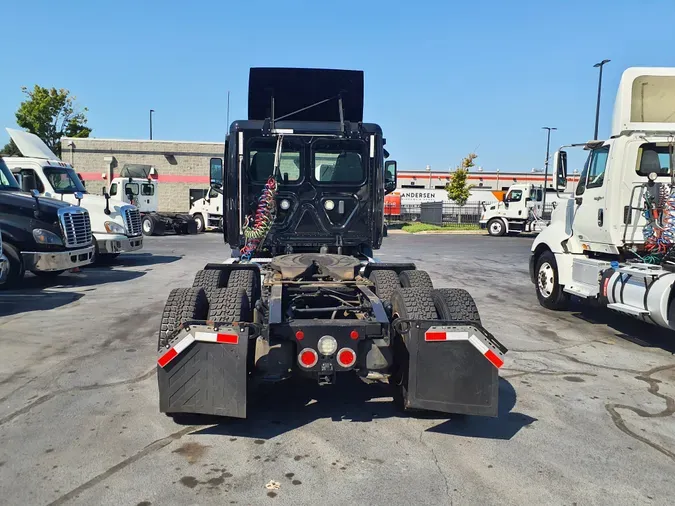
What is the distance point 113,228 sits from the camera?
47.9ft

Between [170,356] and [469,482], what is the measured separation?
2.15m

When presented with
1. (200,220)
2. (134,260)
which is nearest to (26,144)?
(134,260)

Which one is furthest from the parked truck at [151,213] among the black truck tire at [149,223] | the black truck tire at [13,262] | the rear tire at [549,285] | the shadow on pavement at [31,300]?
the rear tire at [549,285]

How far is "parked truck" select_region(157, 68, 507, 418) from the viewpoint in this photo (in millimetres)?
4094

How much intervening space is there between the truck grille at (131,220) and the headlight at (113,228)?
236mm

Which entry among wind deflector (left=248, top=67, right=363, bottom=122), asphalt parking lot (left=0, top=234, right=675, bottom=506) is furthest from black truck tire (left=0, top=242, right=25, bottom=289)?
wind deflector (left=248, top=67, right=363, bottom=122)

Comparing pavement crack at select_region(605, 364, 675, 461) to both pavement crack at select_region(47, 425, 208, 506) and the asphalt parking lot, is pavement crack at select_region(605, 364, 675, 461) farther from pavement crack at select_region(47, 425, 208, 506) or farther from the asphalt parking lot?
pavement crack at select_region(47, 425, 208, 506)

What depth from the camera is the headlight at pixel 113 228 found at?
47.6 ft

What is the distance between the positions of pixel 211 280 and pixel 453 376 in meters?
2.50

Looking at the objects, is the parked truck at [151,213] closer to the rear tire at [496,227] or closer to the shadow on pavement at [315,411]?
the rear tire at [496,227]

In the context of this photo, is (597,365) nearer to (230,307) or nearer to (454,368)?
(454,368)

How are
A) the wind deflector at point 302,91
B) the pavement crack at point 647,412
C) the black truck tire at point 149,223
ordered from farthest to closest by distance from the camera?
the black truck tire at point 149,223, the wind deflector at point 302,91, the pavement crack at point 647,412

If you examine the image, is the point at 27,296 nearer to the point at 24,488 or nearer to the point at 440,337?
the point at 24,488

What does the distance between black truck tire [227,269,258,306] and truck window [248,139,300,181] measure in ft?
7.70
